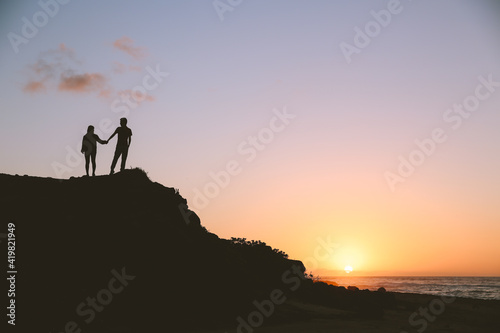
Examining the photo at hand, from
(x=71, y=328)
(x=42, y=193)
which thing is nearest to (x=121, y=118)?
(x=42, y=193)

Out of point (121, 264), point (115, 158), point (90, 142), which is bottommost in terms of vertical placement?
point (121, 264)

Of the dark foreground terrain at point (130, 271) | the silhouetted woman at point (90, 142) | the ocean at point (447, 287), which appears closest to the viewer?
the dark foreground terrain at point (130, 271)

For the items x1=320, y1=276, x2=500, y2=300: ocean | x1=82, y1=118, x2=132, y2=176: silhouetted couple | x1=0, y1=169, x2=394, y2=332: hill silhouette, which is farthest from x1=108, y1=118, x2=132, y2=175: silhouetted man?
x1=320, y1=276, x2=500, y2=300: ocean

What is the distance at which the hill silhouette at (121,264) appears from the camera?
13.8 m

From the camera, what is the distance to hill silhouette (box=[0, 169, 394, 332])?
13.8 metres

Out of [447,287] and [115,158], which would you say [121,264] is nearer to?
[115,158]

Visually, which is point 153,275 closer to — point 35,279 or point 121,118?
point 35,279

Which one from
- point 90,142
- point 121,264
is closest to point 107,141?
point 90,142

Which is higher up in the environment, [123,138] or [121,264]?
[123,138]

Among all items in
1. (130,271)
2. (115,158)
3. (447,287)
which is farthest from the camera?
(447,287)

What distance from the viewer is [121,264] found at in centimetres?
1511

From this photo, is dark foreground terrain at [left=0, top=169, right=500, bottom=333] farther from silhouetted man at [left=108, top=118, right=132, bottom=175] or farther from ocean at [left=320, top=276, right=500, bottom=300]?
ocean at [left=320, top=276, right=500, bottom=300]

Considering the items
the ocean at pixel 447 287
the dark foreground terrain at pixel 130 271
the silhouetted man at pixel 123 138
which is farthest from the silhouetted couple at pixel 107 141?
the ocean at pixel 447 287

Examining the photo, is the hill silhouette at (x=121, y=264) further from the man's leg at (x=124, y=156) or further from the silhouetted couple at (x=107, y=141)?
the silhouetted couple at (x=107, y=141)
